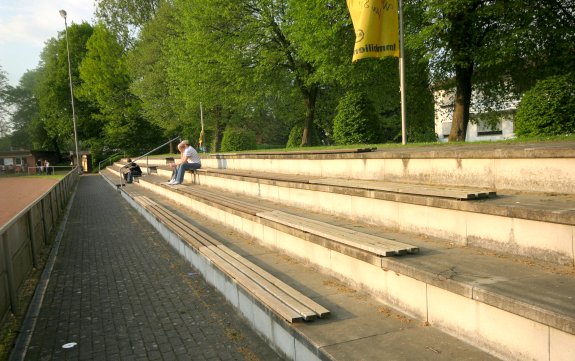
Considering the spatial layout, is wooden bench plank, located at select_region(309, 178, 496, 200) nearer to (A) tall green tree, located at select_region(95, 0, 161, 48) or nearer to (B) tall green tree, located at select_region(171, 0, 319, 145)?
(B) tall green tree, located at select_region(171, 0, 319, 145)

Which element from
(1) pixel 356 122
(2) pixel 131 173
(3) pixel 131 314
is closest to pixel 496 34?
(1) pixel 356 122

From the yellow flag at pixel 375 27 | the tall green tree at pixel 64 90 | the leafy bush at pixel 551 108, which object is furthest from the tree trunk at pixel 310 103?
the tall green tree at pixel 64 90

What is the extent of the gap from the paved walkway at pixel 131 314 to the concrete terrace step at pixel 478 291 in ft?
3.89

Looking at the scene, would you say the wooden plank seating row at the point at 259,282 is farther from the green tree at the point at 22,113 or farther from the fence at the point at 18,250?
the green tree at the point at 22,113

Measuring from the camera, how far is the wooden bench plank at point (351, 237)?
3.84 metres

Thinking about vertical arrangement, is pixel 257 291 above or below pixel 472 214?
below

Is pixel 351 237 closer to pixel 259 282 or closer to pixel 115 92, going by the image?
pixel 259 282

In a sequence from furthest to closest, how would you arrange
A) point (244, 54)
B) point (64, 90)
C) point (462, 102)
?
point (64, 90)
point (244, 54)
point (462, 102)

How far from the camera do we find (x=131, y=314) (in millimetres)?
5199

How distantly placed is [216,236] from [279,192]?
4.93ft

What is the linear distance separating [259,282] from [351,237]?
1.07m

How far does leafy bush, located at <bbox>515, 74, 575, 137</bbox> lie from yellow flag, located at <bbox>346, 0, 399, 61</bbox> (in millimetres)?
3182

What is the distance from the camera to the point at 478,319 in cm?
288

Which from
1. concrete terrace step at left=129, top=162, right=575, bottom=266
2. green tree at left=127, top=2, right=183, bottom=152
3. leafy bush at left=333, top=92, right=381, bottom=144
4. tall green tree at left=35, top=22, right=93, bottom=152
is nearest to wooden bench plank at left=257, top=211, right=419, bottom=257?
concrete terrace step at left=129, top=162, right=575, bottom=266
